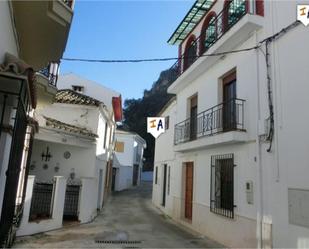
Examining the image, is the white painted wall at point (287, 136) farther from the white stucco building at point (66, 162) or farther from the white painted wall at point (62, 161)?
the white painted wall at point (62, 161)

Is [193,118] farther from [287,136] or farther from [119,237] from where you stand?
[287,136]

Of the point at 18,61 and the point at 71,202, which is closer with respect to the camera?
the point at 18,61

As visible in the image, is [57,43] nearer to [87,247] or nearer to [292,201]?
[87,247]

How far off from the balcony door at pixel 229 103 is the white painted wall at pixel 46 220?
19.2 feet

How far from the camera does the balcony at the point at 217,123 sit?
936cm

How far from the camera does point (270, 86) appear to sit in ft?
26.7

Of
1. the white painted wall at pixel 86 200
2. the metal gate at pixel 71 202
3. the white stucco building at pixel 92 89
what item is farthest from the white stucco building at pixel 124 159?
the metal gate at pixel 71 202

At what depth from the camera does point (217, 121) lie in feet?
35.3

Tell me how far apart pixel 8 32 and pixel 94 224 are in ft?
28.8

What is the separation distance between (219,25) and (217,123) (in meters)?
3.51

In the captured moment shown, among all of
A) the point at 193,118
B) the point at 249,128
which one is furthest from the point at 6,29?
the point at 193,118

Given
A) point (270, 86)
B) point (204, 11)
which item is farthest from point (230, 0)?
point (270, 86)

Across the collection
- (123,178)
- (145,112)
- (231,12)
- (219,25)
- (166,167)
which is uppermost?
(145,112)

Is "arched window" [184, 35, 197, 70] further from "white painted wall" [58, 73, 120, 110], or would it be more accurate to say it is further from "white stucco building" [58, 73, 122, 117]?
"white painted wall" [58, 73, 120, 110]
